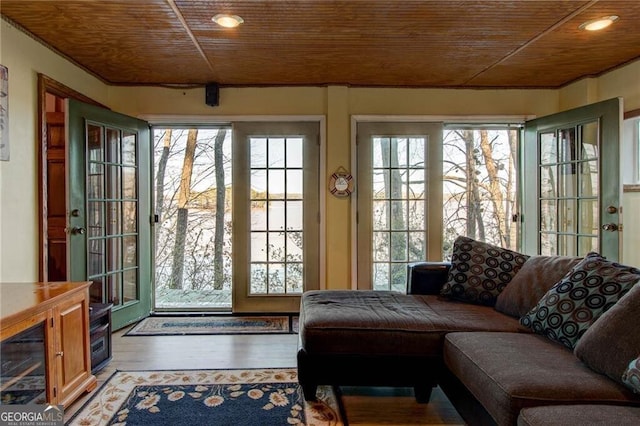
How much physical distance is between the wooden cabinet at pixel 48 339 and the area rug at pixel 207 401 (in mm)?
175

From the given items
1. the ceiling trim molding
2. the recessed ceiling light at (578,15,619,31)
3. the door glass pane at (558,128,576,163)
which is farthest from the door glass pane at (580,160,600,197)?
the ceiling trim molding

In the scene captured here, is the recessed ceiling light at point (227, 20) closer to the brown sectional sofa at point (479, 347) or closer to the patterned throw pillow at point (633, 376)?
the brown sectional sofa at point (479, 347)

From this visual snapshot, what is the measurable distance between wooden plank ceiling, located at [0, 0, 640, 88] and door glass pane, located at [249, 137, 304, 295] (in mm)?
657

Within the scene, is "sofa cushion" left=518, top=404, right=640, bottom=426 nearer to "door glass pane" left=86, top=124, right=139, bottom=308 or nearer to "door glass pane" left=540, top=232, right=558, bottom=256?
"door glass pane" left=540, top=232, right=558, bottom=256

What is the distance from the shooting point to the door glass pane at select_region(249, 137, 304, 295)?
388cm

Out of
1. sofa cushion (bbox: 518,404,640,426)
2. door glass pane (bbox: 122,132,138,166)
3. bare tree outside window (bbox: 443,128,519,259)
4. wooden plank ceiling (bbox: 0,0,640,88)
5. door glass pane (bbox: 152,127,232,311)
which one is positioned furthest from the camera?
door glass pane (bbox: 152,127,232,311)

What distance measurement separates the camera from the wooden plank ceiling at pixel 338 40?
2322 mm

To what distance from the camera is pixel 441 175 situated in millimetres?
3871

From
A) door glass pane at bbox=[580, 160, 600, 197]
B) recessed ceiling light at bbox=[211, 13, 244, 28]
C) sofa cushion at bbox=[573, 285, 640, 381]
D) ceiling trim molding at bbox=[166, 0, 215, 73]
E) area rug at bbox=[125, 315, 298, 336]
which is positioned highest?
ceiling trim molding at bbox=[166, 0, 215, 73]

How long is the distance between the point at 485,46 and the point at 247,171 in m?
2.29

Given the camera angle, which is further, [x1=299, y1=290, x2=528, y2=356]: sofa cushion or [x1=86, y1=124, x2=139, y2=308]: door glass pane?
[x1=86, y1=124, x2=139, y2=308]: door glass pane

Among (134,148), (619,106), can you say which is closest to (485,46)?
(619,106)

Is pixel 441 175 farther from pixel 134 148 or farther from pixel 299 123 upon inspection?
pixel 134 148

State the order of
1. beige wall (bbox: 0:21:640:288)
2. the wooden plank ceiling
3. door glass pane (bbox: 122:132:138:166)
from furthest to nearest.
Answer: beige wall (bbox: 0:21:640:288) → door glass pane (bbox: 122:132:138:166) → the wooden plank ceiling
